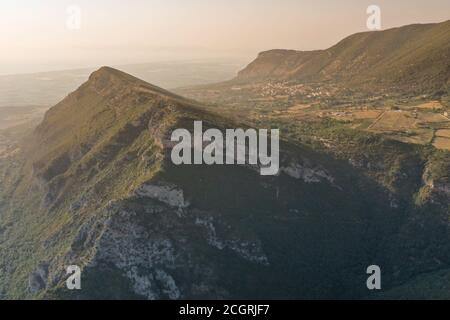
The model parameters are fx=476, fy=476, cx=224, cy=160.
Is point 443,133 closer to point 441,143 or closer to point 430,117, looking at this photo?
point 441,143

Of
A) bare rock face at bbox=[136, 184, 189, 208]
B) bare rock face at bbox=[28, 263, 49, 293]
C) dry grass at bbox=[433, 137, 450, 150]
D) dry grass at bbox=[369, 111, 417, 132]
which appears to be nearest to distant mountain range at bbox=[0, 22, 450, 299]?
bare rock face at bbox=[136, 184, 189, 208]

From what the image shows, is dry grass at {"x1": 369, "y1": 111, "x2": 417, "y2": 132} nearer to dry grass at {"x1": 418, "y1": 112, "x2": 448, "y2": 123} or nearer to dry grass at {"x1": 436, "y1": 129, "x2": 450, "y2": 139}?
dry grass at {"x1": 418, "y1": 112, "x2": 448, "y2": 123}

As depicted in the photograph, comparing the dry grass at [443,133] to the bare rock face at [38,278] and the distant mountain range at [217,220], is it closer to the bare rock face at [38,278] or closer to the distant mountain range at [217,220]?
the distant mountain range at [217,220]

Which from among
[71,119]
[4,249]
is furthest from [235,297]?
[71,119]

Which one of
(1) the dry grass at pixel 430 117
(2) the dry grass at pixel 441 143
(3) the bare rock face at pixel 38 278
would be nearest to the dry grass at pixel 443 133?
(2) the dry grass at pixel 441 143

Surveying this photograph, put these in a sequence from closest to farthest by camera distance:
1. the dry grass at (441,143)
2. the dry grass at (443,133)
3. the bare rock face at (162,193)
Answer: the bare rock face at (162,193) → the dry grass at (441,143) → the dry grass at (443,133)

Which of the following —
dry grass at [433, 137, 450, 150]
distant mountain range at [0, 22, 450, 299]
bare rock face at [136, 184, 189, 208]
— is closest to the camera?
distant mountain range at [0, 22, 450, 299]

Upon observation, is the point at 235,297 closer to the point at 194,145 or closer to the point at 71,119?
the point at 194,145

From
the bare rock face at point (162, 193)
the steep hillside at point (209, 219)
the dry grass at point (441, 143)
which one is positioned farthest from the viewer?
the dry grass at point (441, 143)

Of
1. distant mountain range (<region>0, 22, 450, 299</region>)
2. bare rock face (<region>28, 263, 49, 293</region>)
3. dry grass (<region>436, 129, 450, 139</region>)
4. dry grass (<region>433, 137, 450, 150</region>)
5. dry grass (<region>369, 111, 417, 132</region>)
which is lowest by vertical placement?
bare rock face (<region>28, 263, 49, 293</region>)
